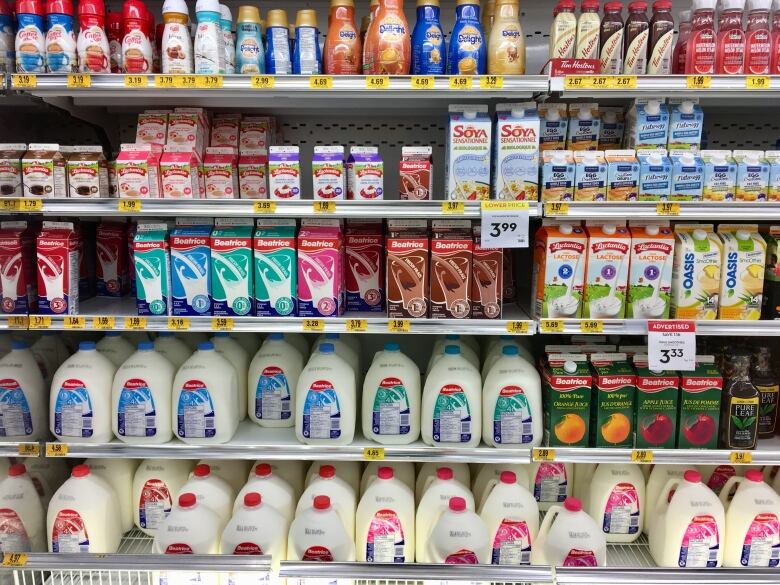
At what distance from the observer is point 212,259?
7.00 feet

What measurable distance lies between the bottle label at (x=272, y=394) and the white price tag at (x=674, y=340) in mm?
1382

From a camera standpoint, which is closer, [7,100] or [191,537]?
[191,537]

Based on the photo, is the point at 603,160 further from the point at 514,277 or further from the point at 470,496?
the point at 470,496

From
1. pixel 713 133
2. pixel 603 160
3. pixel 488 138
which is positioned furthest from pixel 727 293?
pixel 488 138

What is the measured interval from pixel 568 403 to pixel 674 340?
0.44 m

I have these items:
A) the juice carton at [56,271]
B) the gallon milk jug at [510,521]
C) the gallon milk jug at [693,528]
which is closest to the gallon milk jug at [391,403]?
the gallon milk jug at [510,521]

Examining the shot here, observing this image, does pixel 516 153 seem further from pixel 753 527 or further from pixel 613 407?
pixel 753 527

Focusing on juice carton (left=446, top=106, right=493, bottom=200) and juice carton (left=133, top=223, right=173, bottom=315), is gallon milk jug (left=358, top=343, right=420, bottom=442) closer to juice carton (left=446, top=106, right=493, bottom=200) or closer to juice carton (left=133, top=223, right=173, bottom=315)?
juice carton (left=446, top=106, right=493, bottom=200)

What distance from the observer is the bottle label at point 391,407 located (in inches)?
85.2

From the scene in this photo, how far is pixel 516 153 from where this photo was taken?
6.64 feet

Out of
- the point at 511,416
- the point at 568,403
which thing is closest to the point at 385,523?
the point at 511,416

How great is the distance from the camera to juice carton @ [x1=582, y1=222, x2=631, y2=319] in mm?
2074

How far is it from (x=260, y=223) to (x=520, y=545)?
151 centimetres

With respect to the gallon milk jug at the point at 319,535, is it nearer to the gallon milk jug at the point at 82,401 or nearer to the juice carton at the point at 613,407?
the gallon milk jug at the point at 82,401
